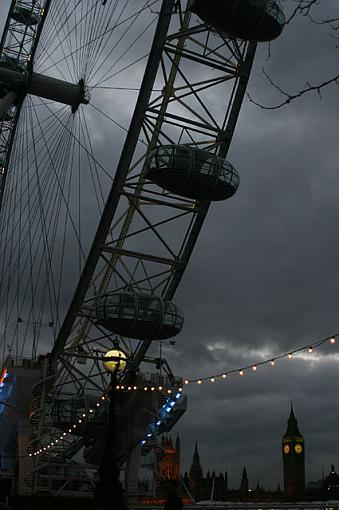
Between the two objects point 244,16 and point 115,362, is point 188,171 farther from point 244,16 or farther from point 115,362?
point 115,362

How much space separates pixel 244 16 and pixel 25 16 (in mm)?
18272

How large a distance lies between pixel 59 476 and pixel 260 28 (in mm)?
27362

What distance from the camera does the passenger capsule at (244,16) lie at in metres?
24.2

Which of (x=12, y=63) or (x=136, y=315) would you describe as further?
(x=12, y=63)

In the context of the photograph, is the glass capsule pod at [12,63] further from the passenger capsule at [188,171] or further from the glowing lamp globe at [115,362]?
the glowing lamp globe at [115,362]

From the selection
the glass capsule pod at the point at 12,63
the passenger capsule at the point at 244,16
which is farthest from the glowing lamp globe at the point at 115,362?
the glass capsule pod at the point at 12,63

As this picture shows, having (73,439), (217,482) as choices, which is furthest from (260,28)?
(217,482)

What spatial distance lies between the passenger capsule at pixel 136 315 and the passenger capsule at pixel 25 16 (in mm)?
16119

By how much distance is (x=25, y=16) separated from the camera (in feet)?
130

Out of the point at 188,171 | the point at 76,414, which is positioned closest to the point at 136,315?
the point at 188,171

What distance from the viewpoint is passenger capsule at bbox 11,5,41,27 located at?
129 feet

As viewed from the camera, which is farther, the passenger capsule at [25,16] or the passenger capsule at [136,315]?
the passenger capsule at [25,16]

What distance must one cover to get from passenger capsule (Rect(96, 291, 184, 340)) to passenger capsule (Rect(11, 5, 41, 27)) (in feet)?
52.9

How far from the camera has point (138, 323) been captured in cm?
3316
